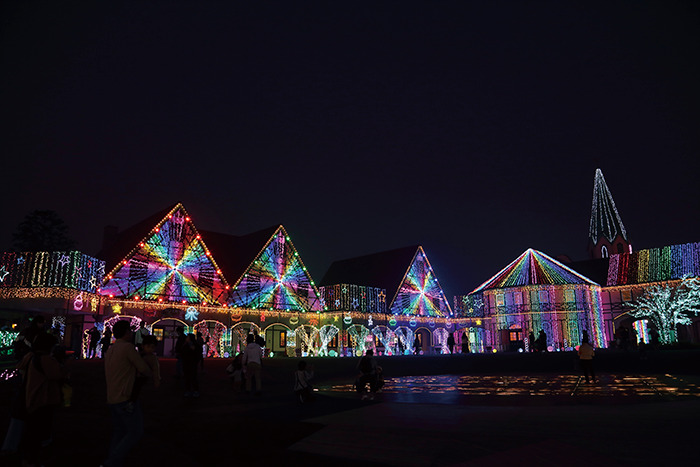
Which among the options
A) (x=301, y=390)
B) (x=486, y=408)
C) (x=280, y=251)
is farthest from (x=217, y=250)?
(x=486, y=408)

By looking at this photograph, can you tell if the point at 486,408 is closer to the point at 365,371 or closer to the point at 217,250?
the point at 365,371

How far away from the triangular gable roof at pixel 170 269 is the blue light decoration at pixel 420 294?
1530cm

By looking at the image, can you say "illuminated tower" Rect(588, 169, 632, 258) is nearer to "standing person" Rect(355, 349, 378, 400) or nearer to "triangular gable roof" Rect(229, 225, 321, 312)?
"triangular gable roof" Rect(229, 225, 321, 312)

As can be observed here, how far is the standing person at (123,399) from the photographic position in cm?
493

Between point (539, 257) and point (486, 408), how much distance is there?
30729mm

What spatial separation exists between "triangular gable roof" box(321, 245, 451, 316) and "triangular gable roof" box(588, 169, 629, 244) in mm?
37996

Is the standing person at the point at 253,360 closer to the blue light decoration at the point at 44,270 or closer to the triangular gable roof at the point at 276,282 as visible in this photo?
the blue light decoration at the point at 44,270

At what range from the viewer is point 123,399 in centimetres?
504

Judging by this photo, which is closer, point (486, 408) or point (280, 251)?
point (486, 408)

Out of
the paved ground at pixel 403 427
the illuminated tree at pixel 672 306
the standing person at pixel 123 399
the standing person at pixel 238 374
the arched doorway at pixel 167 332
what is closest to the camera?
the standing person at pixel 123 399

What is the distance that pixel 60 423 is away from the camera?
28.1 ft

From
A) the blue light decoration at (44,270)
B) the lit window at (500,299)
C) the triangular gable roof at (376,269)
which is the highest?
the triangular gable roof at (376,269)

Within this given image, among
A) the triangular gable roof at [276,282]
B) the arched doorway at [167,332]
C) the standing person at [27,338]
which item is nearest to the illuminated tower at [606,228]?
the triangular gable roof at [276,282]

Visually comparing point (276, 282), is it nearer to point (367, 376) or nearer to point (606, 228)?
point (367, 376)
